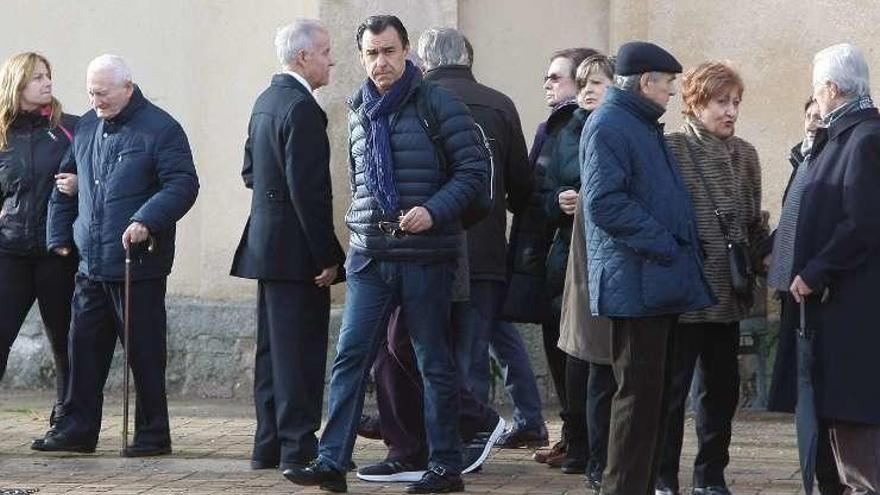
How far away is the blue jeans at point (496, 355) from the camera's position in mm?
8625

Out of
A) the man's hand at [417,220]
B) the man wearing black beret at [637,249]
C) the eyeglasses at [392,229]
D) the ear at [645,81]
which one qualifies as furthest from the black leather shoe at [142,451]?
the ear at [645,81]

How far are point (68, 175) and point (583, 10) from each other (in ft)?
10.8

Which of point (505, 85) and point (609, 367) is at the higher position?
point (505, 85)

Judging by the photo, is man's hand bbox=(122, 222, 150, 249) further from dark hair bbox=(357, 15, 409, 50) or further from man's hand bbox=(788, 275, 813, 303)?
man's hand bbox=(788, 275, 813, 303)

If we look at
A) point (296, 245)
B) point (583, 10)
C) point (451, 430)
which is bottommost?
point (451, 430)

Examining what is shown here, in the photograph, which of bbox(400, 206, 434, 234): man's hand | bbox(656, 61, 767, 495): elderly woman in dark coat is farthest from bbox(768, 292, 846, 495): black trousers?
bbox(400, 206, 434, 234): man's hand

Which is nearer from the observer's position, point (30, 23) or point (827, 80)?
point (827, 80)

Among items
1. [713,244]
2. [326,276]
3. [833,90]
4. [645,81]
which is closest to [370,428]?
[326,276]

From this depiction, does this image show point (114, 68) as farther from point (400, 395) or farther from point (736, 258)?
point (736, 258)

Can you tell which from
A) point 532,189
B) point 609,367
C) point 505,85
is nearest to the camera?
point 609,367

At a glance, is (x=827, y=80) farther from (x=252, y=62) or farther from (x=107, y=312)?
(x=252, y=62)

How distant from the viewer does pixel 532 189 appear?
348 inches

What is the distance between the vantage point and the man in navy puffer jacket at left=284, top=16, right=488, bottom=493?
7.79m

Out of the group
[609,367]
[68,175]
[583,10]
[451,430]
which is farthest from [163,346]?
[583,10]
